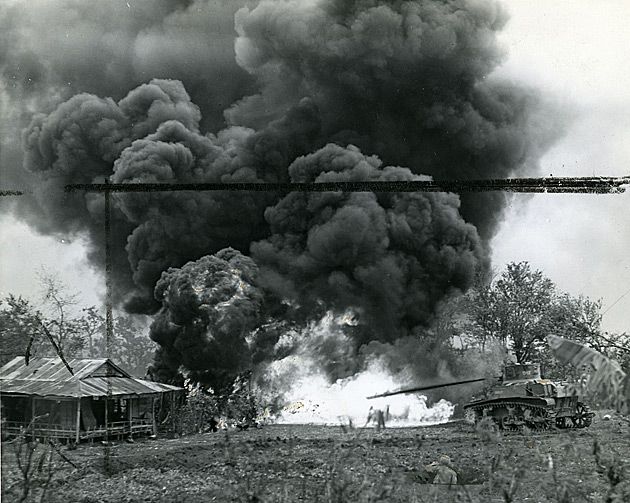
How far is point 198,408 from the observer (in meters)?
26.6

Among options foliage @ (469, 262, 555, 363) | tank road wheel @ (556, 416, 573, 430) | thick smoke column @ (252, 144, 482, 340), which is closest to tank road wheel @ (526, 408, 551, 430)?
tank road wheel @ (556, 416, 573, 430)

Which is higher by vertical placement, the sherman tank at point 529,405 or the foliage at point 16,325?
the foliage at point 16,325

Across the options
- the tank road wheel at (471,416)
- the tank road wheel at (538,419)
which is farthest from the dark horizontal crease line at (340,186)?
the tank road wheel at (471,416)

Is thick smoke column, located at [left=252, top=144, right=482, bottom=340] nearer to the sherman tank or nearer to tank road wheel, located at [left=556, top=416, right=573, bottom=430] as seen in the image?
the sherman tank

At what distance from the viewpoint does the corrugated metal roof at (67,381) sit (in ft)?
75.5

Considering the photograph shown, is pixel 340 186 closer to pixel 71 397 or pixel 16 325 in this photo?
pixel 71 397

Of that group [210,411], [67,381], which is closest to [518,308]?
[210,411]

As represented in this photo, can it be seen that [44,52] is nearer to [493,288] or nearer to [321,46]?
[321,46]

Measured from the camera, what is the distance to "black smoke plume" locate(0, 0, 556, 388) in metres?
30.5

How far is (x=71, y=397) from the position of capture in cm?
2261

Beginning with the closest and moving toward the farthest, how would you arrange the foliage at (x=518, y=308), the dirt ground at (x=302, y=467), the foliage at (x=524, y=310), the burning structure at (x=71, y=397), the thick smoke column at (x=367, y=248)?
the dirt ground at (x=302, y=467)
the burning structure at (x=71, y=397)
the foliage at (x=524, y=310)
the foliage at (x=518, y=308)
the thick smoke column at (x=367, y=248)

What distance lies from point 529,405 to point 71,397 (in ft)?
46.7

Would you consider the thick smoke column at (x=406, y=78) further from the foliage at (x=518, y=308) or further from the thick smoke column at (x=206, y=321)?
the thick smoke column at (x=206, y=321)

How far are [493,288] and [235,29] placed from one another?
49.9 ft
